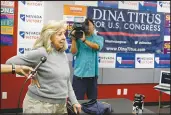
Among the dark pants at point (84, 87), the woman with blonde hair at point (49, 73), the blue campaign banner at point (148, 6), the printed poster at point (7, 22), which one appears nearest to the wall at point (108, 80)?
the printed poster at point (7, 22)

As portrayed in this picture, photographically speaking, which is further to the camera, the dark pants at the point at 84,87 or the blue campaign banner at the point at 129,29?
the blue campaign banner at the point at 129,29

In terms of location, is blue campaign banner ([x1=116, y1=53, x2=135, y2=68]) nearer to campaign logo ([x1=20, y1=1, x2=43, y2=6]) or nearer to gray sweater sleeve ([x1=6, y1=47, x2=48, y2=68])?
campaign logo ([x1=20, y1=1, x2=43, y2=6])

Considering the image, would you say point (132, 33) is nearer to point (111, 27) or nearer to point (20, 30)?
point (111, 27)

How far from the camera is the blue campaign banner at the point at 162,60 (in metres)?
4.70

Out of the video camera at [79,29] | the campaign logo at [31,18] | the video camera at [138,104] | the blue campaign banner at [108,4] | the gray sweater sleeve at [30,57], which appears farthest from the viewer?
A: the blue campaign banner at [108,4]

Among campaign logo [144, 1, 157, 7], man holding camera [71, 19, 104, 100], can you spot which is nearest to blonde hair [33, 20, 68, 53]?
man holding camera [71, 19, 104, 100]

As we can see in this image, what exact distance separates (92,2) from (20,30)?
1.21 meters

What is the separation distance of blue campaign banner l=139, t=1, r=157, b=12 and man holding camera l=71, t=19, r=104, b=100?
158 cm

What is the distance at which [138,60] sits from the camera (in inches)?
182

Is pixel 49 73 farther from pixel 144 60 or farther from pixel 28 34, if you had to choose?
pixel 144 60

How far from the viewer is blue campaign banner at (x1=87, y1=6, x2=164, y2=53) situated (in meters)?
4.33

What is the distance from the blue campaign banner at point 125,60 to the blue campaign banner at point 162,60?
0.46 m

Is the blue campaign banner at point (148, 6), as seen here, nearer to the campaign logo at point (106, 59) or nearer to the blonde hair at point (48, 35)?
the campaign logo at point (106, 59)

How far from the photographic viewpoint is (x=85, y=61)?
130 inches
